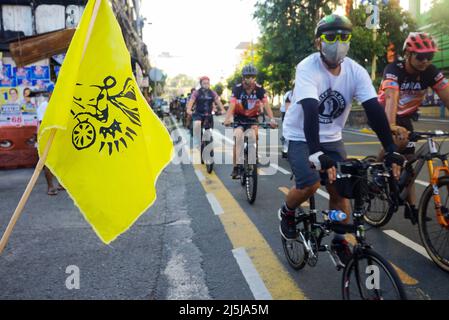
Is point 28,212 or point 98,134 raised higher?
point 98,134

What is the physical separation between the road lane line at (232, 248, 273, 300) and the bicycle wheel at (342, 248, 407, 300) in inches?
30.1

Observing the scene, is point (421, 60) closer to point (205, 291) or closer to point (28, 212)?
point (205, 291)

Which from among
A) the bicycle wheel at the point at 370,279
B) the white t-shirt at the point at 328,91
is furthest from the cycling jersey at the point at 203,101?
the bicycle wheel at the point at 370,279

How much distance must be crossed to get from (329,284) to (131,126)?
78.5 inches

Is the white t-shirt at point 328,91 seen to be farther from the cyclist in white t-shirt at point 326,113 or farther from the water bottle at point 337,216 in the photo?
the water bottle at point 337,216

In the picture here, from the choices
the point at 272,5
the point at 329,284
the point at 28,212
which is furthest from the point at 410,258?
the point at 272,5

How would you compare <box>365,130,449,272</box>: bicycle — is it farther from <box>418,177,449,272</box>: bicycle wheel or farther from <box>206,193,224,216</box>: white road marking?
<box>206,193,224,216</box>: white road marking

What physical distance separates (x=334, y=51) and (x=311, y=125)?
0.56 meters

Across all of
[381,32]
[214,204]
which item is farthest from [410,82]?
[381,32]

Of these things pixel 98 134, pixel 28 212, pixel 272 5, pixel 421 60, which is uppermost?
pixel 272 5

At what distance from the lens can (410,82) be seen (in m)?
4.43

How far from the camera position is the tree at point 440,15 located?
1833 cm

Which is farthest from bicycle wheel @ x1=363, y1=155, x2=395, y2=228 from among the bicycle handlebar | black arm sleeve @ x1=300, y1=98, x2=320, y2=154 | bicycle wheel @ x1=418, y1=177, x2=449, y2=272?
black arm sleeve @ x1=300, y1=98, x2=320, y2=154
